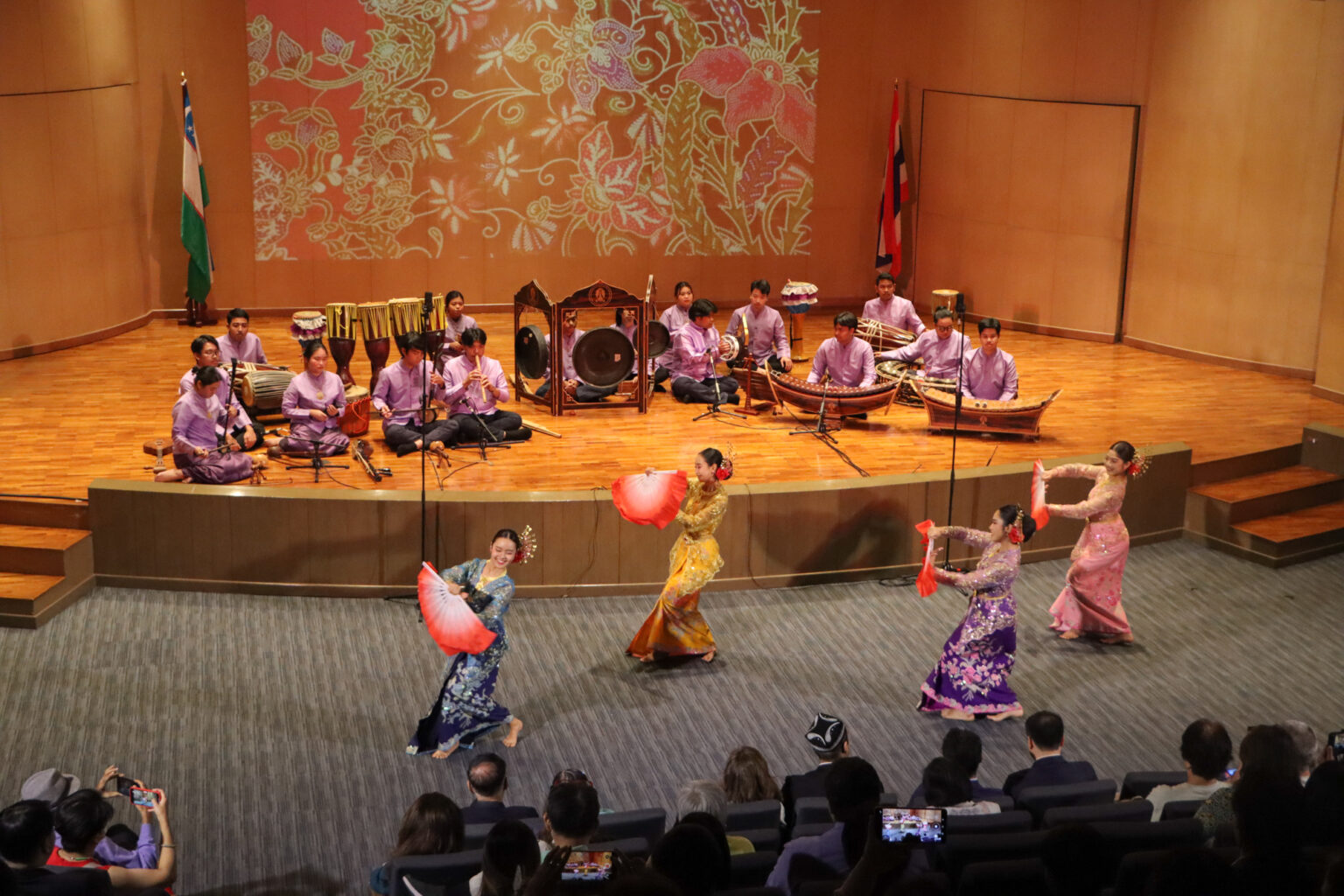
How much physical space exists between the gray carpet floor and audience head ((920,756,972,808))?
4.66 feet

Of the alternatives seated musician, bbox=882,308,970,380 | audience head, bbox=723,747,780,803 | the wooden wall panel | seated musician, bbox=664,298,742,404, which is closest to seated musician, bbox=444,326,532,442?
seated musician, bbox=664,298,742,404

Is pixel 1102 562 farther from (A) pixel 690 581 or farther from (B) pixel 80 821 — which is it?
(B) pixel 80 821

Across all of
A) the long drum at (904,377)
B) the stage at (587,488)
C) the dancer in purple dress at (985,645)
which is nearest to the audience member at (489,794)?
the dancer in purple dress at (985,645)

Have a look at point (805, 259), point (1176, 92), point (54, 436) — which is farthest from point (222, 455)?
point (1176, 92)

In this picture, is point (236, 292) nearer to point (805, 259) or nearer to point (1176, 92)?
point (805, 259)

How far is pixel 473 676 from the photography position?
6.07 metres

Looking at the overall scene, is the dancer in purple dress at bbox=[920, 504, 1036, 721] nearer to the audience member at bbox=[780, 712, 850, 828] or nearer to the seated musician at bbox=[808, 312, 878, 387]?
the audience member at bbox=[780, 712, 850, 828]

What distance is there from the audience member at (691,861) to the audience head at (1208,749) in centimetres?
185

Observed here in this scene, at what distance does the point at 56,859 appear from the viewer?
409cm

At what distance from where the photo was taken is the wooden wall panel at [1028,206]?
1232 centimetres

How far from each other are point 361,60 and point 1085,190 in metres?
6.25

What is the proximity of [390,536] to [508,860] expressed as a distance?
156 inches

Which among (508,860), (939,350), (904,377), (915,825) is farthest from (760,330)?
(915,825)

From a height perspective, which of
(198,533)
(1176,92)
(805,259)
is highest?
(1176,92)
